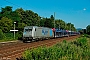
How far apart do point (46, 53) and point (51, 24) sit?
9732 centimetres

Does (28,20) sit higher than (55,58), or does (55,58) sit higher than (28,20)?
(28,20)

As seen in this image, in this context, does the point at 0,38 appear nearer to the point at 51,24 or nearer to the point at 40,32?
the point at 40,32

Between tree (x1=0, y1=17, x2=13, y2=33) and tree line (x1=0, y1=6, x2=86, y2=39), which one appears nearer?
tree (x1=0, y1=17, x2=13, y2=33)

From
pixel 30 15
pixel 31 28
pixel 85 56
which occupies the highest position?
pixel 30 15

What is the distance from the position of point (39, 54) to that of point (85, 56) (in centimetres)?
451

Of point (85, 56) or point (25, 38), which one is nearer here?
point (85, 56)

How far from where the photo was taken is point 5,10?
74.2 metres

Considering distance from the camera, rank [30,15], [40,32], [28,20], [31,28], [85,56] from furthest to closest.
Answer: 1. [30,15]
2. [28,20]
3. [40,32]
4. [31,28]
5. [85,56]

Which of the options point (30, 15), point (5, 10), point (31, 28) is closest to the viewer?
point (31, 28)

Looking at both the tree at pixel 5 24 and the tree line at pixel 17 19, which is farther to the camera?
the tree line at pixel 17 19

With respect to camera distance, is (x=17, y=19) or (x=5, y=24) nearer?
(x=5, y=24)

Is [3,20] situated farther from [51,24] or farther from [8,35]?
[51,24]

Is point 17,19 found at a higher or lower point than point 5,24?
higher

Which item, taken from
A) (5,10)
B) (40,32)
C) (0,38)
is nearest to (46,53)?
(40,32)
